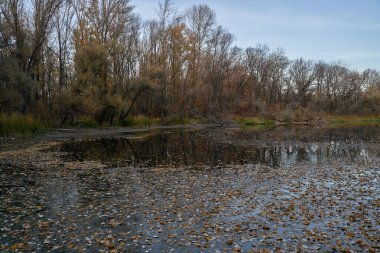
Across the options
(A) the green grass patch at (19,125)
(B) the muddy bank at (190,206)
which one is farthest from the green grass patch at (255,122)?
(B) the muddy bank at (190,206)

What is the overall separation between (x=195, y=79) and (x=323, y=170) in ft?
184

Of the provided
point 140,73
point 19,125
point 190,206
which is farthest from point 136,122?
point 190,206

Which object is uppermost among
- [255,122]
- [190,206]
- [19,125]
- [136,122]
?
[19,125]

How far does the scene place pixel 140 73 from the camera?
54594 mm

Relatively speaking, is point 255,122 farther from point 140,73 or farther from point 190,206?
point 190,206

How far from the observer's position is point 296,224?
9.40 m

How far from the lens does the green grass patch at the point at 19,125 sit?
112 feet

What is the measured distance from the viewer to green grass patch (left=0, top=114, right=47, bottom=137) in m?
34.2

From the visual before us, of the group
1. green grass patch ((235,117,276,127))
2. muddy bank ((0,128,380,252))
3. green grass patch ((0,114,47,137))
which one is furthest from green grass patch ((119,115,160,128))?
muddy bank ((0,128,380,252))

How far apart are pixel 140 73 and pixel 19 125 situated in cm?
2348

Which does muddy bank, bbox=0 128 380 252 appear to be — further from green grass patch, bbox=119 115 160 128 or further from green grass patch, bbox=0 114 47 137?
green grass patch, bbox=119 115 160 128

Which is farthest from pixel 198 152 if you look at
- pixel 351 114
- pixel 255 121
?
pixel 351 114

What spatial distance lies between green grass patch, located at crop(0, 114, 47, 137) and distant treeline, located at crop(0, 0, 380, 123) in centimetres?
163

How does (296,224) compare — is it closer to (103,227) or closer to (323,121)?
(103,227)
